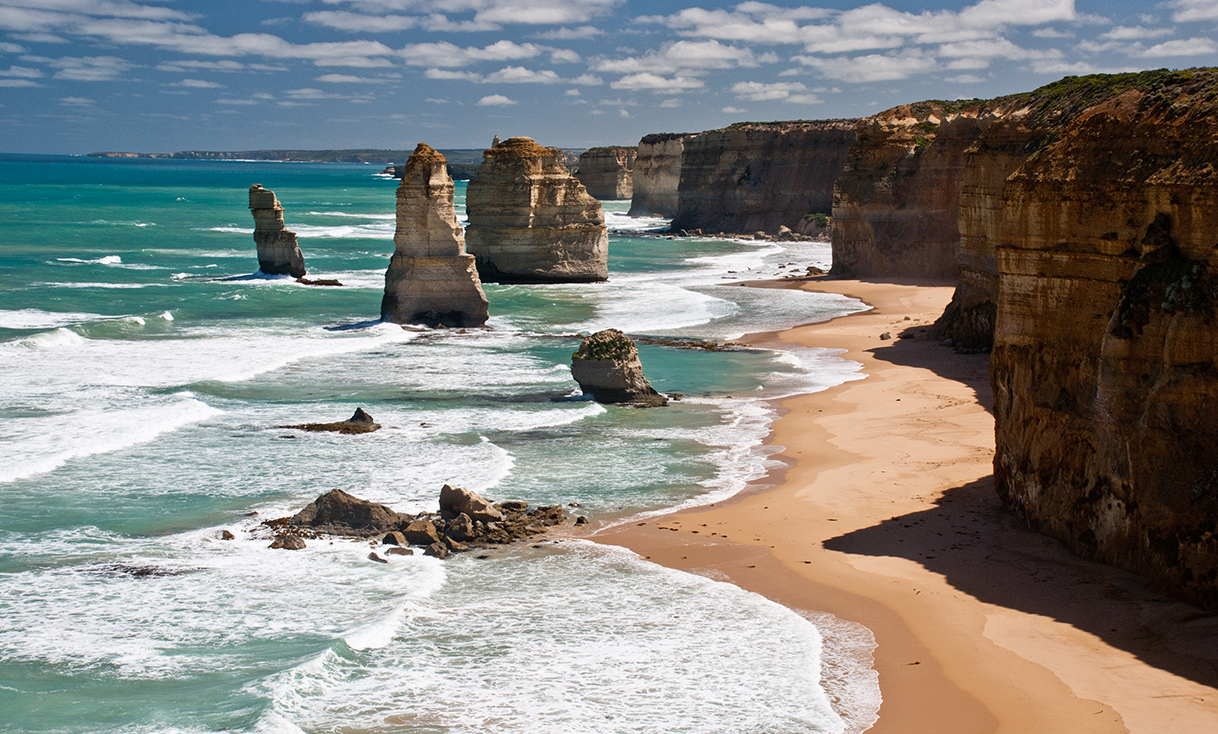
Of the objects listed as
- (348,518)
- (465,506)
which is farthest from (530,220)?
(348,518)

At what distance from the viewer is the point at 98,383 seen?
82.6ft

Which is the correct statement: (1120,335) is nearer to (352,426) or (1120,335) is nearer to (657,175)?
(352,426)

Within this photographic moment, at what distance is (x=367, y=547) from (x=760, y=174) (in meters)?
68.2

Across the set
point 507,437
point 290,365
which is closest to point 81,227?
point 290,365

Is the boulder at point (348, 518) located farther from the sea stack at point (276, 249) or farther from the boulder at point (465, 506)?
the sea stack at point (276, 249)

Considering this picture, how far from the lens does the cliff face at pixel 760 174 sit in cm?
7575

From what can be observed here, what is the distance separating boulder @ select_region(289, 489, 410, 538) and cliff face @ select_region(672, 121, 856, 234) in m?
62.9

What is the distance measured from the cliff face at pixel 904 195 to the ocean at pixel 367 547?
987cm

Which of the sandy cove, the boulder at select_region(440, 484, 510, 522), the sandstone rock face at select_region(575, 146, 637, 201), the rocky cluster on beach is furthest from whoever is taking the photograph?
the sandstone rock face at select_region(575, 146, 637, 201)

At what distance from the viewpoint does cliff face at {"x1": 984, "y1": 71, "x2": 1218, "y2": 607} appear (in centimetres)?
1084

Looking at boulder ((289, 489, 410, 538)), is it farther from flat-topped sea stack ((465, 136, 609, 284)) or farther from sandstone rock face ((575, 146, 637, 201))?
sandstone rock face ((575, 146, 637, 201))

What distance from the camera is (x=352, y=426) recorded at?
20.5 m

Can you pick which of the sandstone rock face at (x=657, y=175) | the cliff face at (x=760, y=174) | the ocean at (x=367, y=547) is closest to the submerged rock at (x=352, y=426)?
the ocean at (x=367, y=547)

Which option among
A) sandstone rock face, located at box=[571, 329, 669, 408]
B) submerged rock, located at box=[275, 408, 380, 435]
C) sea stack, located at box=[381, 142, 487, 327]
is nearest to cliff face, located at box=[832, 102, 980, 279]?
sea stack, located at box=[381, 142, 487, 327]
